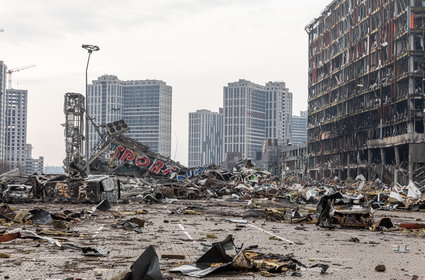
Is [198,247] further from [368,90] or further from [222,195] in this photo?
[368,90]

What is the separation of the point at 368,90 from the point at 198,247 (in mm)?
91521

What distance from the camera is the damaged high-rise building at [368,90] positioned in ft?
292

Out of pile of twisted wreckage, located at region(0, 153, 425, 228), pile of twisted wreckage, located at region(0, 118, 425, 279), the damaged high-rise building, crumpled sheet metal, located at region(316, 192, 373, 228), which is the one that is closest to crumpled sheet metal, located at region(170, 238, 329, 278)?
pile of twisted wreckage, located at region(0, 118, 425, 279)

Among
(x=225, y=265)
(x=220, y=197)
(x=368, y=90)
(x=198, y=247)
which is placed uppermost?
(x=368, y=90)

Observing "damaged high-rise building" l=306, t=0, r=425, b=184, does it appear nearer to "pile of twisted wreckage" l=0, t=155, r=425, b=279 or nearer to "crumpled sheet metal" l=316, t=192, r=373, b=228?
"pile of twisted wreckage" l=0, t=155, r=425, b=279

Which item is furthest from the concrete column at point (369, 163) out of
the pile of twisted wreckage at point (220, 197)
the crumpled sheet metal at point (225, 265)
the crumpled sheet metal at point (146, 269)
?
the crumpled sheet metal at point (146, 269)

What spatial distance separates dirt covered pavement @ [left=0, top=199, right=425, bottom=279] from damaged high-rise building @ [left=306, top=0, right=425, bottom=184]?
6043cm

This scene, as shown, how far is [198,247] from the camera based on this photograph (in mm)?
15039

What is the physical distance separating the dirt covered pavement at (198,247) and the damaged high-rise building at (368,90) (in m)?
60.4

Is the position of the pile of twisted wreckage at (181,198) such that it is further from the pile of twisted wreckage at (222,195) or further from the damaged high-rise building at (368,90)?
the damaged high-rise building at (368,90)

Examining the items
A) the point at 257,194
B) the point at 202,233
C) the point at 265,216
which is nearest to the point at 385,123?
the point at 257,194

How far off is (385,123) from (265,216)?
7414cm

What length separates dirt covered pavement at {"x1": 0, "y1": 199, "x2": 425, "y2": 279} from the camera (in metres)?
11.2

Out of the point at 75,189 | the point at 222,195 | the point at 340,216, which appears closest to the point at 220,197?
the point at 222,195
